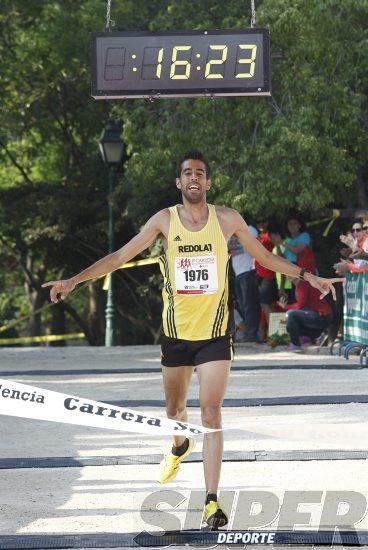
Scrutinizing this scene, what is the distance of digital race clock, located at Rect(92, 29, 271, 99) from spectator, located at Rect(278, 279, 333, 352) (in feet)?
13.0

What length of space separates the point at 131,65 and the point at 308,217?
24.7 ft

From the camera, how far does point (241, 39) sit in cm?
1650

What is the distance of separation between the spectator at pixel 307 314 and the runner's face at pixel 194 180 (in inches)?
443

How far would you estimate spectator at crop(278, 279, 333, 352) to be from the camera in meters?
19.6

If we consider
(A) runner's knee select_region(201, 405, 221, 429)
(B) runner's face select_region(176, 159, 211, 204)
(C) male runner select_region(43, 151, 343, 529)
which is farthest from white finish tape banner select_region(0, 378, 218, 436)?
(B) runner's face select_region(176, 159, 211, 204)

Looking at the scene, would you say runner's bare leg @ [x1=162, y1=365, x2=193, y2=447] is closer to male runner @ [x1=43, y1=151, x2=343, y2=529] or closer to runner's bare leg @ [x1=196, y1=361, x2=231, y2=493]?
male runner @ [x1=43, y1=151, x2=343, y2=529]

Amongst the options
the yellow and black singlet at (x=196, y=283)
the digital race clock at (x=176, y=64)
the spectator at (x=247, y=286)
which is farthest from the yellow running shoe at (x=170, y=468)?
the spectator at (x=247, y=286)

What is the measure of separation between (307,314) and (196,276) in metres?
11.7

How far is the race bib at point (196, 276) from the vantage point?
8109 mm

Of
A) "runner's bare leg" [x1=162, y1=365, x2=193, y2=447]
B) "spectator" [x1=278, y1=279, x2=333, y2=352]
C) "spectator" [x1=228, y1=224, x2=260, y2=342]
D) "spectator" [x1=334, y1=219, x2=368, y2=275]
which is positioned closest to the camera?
"runner's bare leg" [x1=162, y1=365, x2=193, y2=447]

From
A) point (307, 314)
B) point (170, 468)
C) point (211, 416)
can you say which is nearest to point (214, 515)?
point (211, 416)

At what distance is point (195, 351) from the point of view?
8211 mm

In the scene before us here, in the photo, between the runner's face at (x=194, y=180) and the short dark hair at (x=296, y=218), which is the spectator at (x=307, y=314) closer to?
the short dark hair at (x=296, y=218)

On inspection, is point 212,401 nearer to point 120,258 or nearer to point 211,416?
point 211,416
